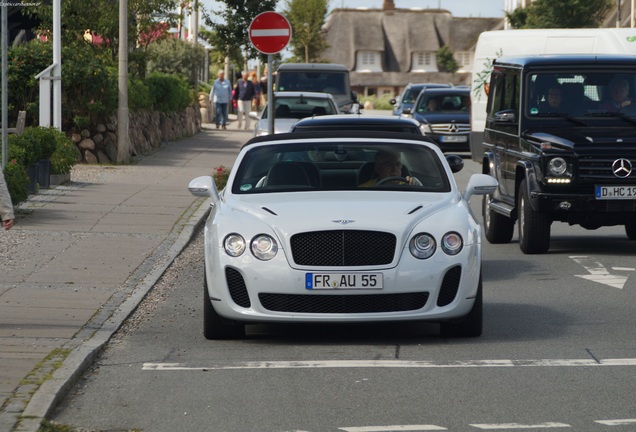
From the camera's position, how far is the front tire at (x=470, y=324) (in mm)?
9125

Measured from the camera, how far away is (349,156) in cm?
1195

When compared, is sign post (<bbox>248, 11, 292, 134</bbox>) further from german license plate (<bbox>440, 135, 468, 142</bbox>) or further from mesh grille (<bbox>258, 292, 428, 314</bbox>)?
mesh grille (<bbox>258, 292, 428, 314</bbox>)

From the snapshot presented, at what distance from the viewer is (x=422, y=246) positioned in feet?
29.2

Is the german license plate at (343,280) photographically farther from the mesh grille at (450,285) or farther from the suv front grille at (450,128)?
the suv front grille at (450,128)

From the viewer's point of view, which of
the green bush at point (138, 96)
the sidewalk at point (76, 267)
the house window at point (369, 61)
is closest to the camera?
the sidewalk at point (76, 267)

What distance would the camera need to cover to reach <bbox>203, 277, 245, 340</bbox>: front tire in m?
9.16

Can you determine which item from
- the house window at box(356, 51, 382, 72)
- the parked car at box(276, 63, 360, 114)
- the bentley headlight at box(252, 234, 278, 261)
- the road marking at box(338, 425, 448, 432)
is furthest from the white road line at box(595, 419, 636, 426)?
the house window at box(356, 51, 382, 72)

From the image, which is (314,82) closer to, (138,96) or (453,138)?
(453,138)

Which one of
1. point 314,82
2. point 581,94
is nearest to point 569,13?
point 314,82

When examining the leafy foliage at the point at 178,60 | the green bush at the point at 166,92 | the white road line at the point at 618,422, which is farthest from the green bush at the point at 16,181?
the leafy foliage at the point at 178,60

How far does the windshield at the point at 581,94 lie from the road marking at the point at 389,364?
21.6ft

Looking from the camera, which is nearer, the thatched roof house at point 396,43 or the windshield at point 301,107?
the windshield at point 301,107

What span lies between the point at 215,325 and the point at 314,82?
2778 cm

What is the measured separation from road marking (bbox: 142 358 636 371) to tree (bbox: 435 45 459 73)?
12424cm
